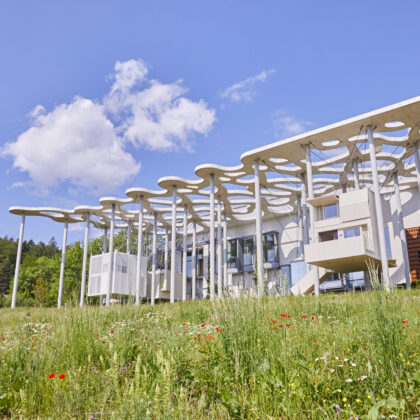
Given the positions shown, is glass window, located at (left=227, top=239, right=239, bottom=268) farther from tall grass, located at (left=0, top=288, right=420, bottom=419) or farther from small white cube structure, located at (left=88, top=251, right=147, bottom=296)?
tall grass, located at (left=0, top=288, right=420, bottom=419)

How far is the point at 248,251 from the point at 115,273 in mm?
11915

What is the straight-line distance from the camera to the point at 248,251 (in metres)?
37.3

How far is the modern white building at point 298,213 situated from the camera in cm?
2144

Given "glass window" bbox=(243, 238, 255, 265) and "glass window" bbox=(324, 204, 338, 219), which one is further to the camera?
"glass window" bbox=(243, 238, 255, 265)

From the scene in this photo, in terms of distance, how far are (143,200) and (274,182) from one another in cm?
945

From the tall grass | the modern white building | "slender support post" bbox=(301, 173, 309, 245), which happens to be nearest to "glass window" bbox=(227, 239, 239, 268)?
the modern white building

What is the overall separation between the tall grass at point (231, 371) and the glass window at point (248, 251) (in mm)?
30212

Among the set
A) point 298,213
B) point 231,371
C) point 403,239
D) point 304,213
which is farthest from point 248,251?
point 231,371

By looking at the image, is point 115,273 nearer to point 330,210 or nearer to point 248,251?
point 248,251

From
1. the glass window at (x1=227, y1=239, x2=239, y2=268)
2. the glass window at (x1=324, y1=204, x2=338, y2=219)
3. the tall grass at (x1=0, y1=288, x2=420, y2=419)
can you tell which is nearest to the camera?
the tall grass at (x1=0, y1=288, x2=420, y2=419)

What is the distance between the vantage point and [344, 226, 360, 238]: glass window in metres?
21.6

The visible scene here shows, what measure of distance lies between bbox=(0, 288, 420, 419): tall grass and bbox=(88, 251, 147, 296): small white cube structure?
2510 cm

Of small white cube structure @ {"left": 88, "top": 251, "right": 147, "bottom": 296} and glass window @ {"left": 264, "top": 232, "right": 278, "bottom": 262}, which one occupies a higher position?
glass window @ {"left": 264, "top": 232, "right": 278, "bottom": 262}

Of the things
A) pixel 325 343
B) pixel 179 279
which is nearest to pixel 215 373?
pixel 325 343
